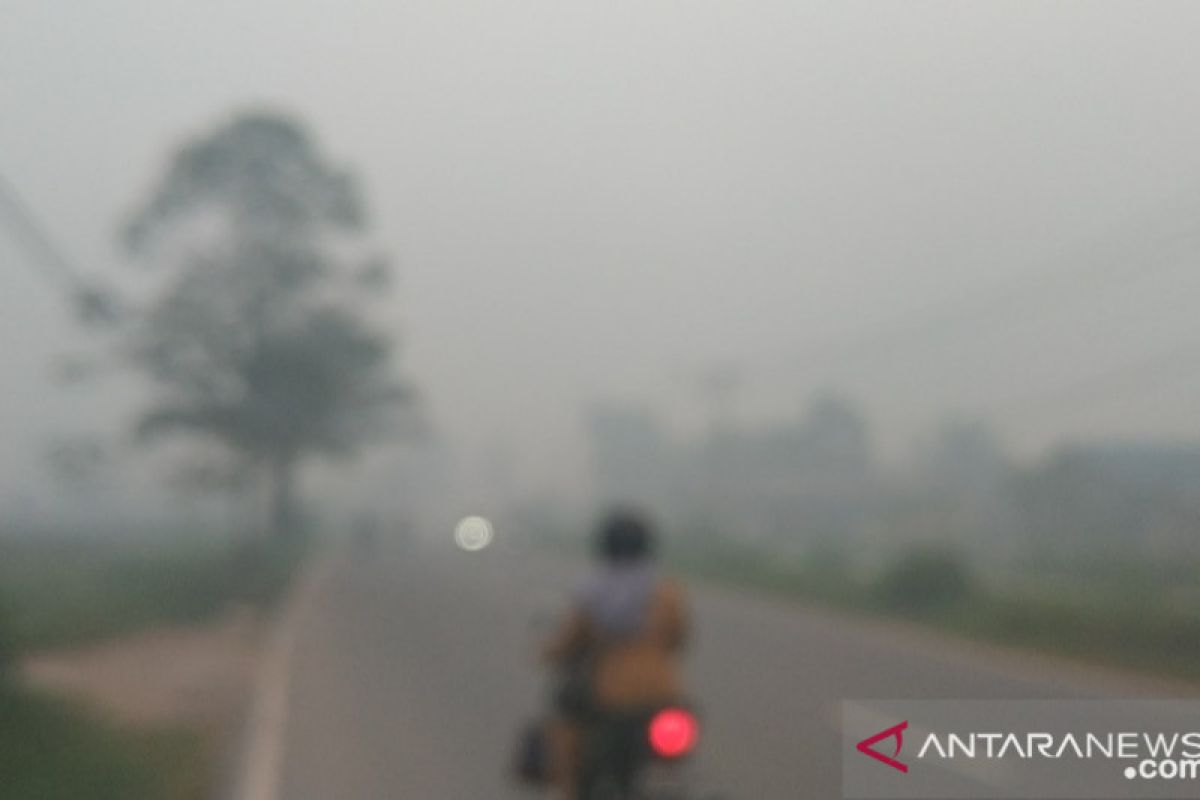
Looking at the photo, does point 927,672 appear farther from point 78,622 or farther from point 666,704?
point 78,622

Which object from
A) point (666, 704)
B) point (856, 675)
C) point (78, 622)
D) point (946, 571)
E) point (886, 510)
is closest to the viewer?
point (666, 704)

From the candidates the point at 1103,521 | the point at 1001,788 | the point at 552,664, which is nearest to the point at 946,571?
the point at 1103,521

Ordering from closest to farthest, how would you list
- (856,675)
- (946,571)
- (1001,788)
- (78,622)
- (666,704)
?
(666,704)
(1001,788)
(856,675)
(78,622)
(946,571)

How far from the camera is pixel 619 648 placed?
282 inches

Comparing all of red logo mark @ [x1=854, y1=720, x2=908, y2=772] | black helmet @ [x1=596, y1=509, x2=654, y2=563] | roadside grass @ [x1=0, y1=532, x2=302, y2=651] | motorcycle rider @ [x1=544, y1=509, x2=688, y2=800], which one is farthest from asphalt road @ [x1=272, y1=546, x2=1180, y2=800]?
roadside grass @ [x1=0, y1=532, x2=302, y2=651]

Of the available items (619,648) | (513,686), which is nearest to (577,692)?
(619,648)

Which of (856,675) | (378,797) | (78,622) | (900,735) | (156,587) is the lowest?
(378,797)

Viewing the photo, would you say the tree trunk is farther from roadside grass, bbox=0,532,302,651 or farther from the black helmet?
the black helmet

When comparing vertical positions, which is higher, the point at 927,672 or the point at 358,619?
the point at 358,619

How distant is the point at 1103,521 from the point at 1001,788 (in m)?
14.5

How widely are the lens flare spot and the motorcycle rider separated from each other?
2203 cm

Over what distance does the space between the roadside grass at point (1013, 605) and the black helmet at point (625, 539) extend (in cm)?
1177

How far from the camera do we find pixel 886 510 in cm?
3684

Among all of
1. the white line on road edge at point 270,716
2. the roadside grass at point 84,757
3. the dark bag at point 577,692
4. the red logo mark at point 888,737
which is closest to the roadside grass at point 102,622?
the roadside grass at point 84,757
